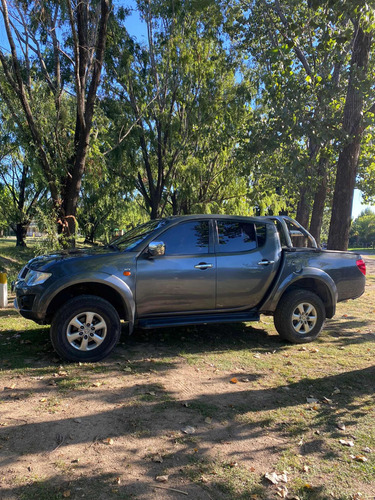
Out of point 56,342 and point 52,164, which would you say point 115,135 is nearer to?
point 52,164

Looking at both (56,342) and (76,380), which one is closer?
(76,380)

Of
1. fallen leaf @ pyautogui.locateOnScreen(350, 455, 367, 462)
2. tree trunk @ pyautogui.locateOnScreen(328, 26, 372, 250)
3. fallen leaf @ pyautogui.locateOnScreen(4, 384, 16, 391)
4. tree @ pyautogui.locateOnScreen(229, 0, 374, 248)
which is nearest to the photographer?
fallen leaf @ pyautogui.locateOnScreen(350, 455, 367, 462)

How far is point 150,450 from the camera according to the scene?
9.63 ft

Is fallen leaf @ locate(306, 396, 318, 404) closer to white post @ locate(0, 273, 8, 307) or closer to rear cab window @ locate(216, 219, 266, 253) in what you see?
rear cab window @ locate(216, 219, 266, 253)

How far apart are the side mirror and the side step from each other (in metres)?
0.87

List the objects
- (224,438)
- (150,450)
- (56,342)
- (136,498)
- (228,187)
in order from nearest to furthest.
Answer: (136,498), (150,450), (224,438), (56,342), (228,187)

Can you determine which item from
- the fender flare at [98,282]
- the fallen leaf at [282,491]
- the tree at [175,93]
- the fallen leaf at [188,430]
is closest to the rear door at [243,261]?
the fender flare at [98,282]

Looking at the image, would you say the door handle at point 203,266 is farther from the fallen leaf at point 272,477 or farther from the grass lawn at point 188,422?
the fallen leaf at point 272,477

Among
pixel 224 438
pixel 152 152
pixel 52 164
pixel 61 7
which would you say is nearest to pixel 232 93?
pixel 152 152

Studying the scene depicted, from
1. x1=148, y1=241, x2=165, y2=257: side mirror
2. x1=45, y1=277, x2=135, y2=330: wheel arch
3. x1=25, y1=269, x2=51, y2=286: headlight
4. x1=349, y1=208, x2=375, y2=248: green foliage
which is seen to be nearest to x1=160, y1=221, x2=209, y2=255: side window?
x1=148, y1=241, x2=165, y2=257: side mirror

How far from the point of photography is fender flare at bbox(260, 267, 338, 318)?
18.1 ft

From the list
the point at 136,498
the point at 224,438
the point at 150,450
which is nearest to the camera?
the point at 136,498

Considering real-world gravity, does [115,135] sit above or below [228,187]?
above

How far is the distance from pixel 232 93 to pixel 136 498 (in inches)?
567
